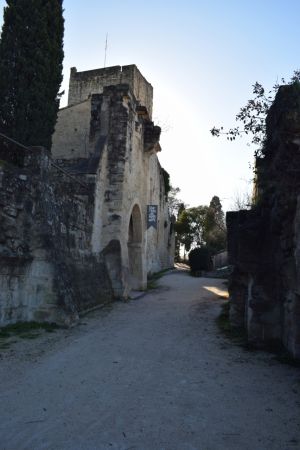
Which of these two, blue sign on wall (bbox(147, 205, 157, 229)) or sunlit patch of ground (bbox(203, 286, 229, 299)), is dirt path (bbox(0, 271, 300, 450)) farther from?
blue sign on wall (bbox(147, 205, 157, 229))

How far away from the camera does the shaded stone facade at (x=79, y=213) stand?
8.07 m

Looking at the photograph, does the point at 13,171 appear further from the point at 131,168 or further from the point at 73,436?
the point at 131,168

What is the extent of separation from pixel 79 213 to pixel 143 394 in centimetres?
753

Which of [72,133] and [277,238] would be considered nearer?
[277,238]

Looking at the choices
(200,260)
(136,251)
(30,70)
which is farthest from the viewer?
(200,260)

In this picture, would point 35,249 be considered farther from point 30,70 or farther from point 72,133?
point 72,133

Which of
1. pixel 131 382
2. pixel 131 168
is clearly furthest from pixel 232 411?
pixel 131 168

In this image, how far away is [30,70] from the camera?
1330cm

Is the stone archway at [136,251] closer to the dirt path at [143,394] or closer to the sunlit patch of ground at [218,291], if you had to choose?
the sunlit patch of ground at [218,291]

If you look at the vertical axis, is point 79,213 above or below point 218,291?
above

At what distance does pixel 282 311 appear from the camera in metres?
6.63

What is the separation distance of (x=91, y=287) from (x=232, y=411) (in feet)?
24.9

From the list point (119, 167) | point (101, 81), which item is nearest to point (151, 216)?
point (119, 167)

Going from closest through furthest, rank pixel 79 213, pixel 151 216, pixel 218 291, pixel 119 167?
pixel 79 213, pixel 119 167, pixel 218 291, pixel 151 216
